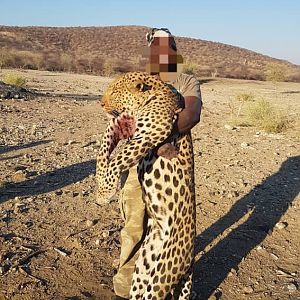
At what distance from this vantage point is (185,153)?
289cm

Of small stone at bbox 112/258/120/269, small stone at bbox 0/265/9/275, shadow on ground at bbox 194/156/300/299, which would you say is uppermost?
small stone at bbox 0/265/9/275

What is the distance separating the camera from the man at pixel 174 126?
2.75 metres

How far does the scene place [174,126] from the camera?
8.84ft

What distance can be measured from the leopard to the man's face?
0.07m

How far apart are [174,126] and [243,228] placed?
294 centimetres

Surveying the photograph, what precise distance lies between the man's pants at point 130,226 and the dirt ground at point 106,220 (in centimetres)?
30

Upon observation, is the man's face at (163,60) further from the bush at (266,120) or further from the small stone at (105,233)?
the bush at (266,120)

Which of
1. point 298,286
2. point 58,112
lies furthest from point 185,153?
point 58,112

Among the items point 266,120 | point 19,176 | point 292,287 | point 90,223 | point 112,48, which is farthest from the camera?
point 112,48

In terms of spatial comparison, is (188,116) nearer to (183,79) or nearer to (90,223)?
(183,79)

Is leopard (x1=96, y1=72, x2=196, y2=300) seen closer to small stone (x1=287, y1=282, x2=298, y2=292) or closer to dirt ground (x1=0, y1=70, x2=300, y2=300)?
dirt ground (x1=0, y1=70, x2=300, y2=300)

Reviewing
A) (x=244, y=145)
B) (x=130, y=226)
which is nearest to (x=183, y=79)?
(x=130, y=226)

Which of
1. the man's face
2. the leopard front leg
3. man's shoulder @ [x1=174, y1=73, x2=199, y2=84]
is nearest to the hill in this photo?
man's shoulder @ [x1=174, y1=73, x2=199, y2=84]

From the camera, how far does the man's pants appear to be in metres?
3.29
